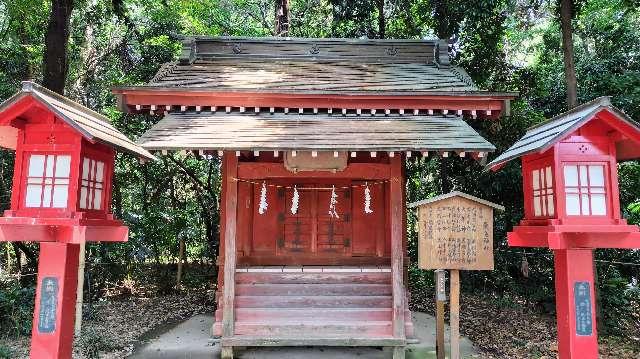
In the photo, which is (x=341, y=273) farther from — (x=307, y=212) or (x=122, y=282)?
(x=122, y=282)

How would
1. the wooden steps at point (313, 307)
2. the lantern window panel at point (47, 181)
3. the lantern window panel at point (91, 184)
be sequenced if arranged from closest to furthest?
the lantern window panel at point (47, 181)
the lantern window panel at point (91, 184)
the wooden steps at point (313, 307)

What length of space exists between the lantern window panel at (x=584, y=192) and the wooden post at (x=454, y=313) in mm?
1635

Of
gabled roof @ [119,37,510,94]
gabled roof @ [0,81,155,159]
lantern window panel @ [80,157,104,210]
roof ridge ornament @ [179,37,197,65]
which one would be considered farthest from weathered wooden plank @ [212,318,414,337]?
roof ridge ornament @ [179,37,197,65]

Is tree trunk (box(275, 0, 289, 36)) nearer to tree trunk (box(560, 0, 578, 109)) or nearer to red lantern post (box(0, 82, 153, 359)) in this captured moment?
tree trunk (box(560, 0, 578, 109))

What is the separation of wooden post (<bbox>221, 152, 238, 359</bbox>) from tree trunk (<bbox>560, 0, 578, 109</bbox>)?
683 centimetres

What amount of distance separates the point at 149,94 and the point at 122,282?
24.5 ft

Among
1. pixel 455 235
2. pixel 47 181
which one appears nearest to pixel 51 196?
pixel 47 181

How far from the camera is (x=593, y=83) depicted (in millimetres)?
11102

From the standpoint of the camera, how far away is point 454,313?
18.6 ft

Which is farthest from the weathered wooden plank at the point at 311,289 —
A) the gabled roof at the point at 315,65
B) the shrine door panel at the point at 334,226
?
the gabled roof at the point at 315,65

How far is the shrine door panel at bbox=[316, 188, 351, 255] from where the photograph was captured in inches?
356

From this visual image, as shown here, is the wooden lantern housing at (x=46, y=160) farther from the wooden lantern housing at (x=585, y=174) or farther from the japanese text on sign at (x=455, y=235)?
the wooden lantern housing at (x=585, y=174)

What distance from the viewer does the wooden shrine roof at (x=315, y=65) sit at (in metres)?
8.86

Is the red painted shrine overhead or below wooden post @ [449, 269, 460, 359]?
overhead
